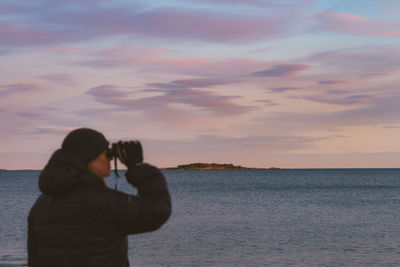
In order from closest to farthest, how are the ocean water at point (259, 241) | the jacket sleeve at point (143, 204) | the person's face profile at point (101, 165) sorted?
the jacket sleeve at point (143, 204), the person's face profile at point (101, 165), the ocean water at point (259, 241)

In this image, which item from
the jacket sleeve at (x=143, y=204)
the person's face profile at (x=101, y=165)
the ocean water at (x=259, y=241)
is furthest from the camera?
the ocean water at (x=259, y=241)

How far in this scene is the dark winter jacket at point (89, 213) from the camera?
2932mm

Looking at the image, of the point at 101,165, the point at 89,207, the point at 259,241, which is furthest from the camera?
the point at 259,241

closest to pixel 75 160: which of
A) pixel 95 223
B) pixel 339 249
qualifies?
pixel 95 223

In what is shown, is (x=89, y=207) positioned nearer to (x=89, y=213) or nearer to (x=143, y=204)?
(x=89, y=213)

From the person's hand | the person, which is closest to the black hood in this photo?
the person

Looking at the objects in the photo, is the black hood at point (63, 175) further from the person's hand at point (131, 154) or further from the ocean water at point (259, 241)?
the ocean water at point (259, 241)

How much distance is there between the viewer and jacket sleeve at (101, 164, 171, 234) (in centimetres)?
291

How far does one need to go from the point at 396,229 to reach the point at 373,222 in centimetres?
411

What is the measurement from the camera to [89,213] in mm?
2949

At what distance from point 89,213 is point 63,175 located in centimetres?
29

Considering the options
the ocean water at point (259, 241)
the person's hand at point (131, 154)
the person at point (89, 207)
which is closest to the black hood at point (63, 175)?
the person at point (89, 207)

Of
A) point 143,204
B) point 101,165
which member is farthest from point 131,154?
point 143,204

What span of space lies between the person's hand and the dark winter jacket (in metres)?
0.11
